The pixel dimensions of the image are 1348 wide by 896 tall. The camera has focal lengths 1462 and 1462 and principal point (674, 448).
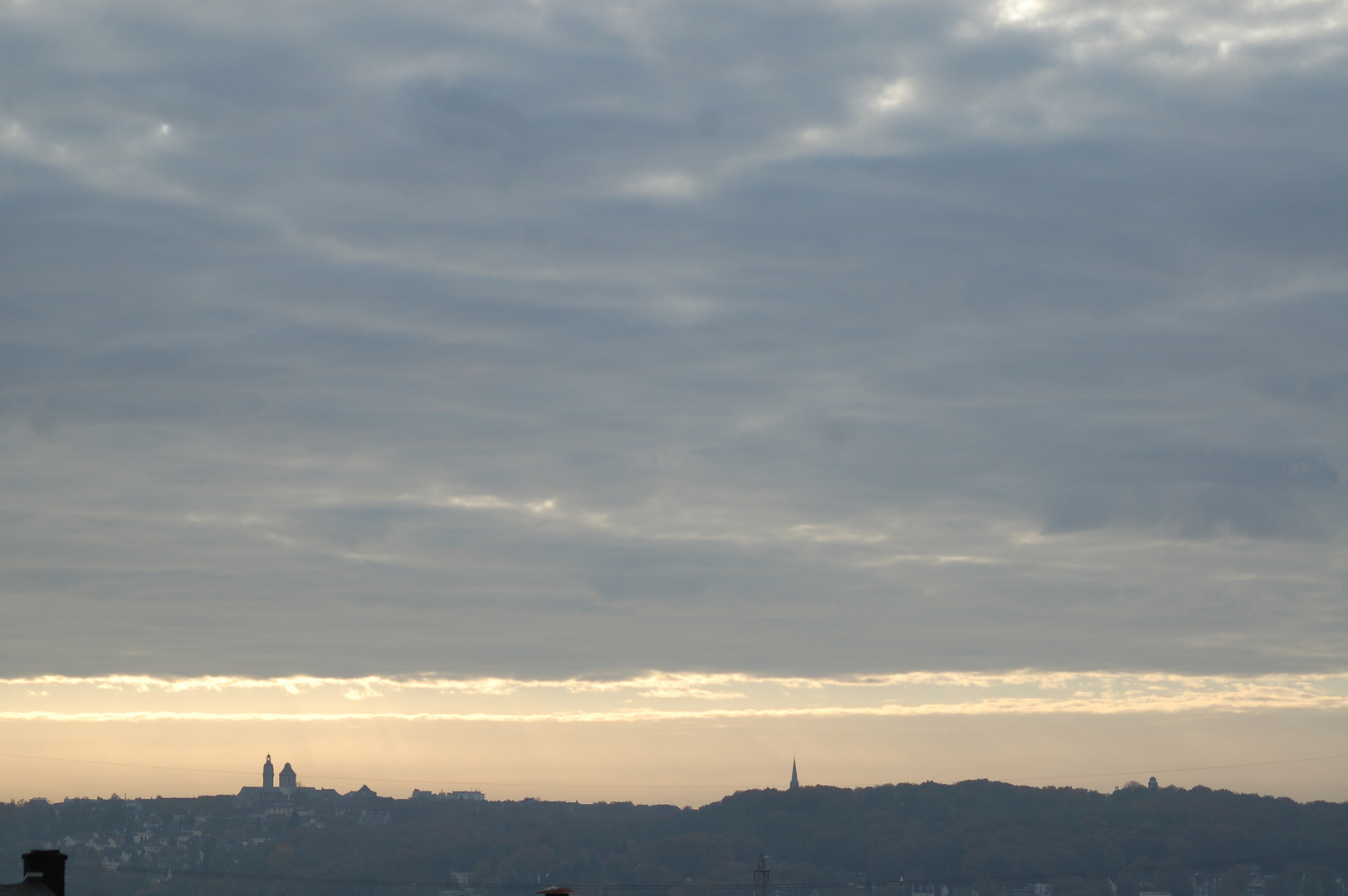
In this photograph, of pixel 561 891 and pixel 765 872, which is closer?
pixel 561 891

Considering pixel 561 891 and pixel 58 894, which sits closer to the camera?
pixel 58 894

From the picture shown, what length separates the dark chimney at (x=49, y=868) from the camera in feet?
193

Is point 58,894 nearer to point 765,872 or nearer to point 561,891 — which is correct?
point 561,891

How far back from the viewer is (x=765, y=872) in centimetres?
11031

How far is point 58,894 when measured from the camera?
2323 inches

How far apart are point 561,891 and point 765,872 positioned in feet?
130

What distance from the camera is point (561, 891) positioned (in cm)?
7394

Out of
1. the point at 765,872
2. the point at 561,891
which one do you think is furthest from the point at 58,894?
the point at 765,872

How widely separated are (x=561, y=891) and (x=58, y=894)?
24.7 m

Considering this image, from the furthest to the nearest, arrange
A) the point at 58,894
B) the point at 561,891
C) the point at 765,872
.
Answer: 1. the point at 765,872
2. the point at 561,891
3. the point at 58,894

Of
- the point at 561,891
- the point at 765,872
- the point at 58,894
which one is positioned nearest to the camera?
the point at 58,894

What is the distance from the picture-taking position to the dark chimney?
193ft

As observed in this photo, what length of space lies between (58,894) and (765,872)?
2439 inches

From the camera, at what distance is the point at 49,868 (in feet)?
194
